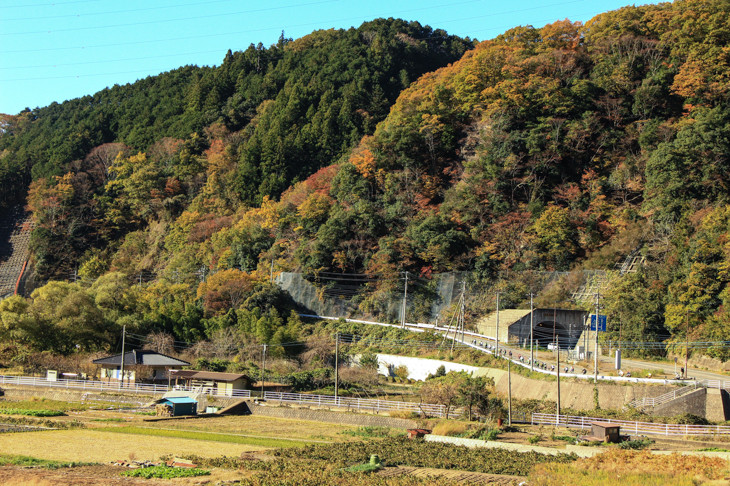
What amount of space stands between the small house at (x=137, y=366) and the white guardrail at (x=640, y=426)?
2263cm

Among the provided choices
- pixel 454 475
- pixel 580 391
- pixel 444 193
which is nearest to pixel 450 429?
pixel 454 475

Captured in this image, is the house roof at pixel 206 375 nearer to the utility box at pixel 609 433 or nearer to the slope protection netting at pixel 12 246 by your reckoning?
the utility box at pixel 609 433

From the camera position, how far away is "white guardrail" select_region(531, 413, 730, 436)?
2495 centimetres

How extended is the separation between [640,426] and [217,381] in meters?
21.1

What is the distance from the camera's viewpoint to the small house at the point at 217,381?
122 ft

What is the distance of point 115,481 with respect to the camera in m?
17.8

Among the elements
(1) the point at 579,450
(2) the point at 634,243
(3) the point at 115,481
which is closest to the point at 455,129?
(2) the point at 634,243

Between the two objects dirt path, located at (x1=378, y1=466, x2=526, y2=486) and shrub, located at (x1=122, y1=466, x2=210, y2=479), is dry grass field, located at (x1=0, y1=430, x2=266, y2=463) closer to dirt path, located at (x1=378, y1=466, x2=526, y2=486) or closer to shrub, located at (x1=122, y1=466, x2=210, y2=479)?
shrub, located at (x1=122, y1=466, x2=210, y2=479)

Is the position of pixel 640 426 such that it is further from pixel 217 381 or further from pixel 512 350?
pixel 217 381

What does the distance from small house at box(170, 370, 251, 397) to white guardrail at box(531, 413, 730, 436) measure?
51.9 ft

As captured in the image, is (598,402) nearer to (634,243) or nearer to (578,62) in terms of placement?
(634,243)

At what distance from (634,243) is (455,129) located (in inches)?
727

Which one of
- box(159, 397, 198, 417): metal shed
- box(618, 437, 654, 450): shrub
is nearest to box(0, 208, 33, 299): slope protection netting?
box(159, 397, 198, 417): metal shed

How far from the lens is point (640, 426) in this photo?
26.2 meters
